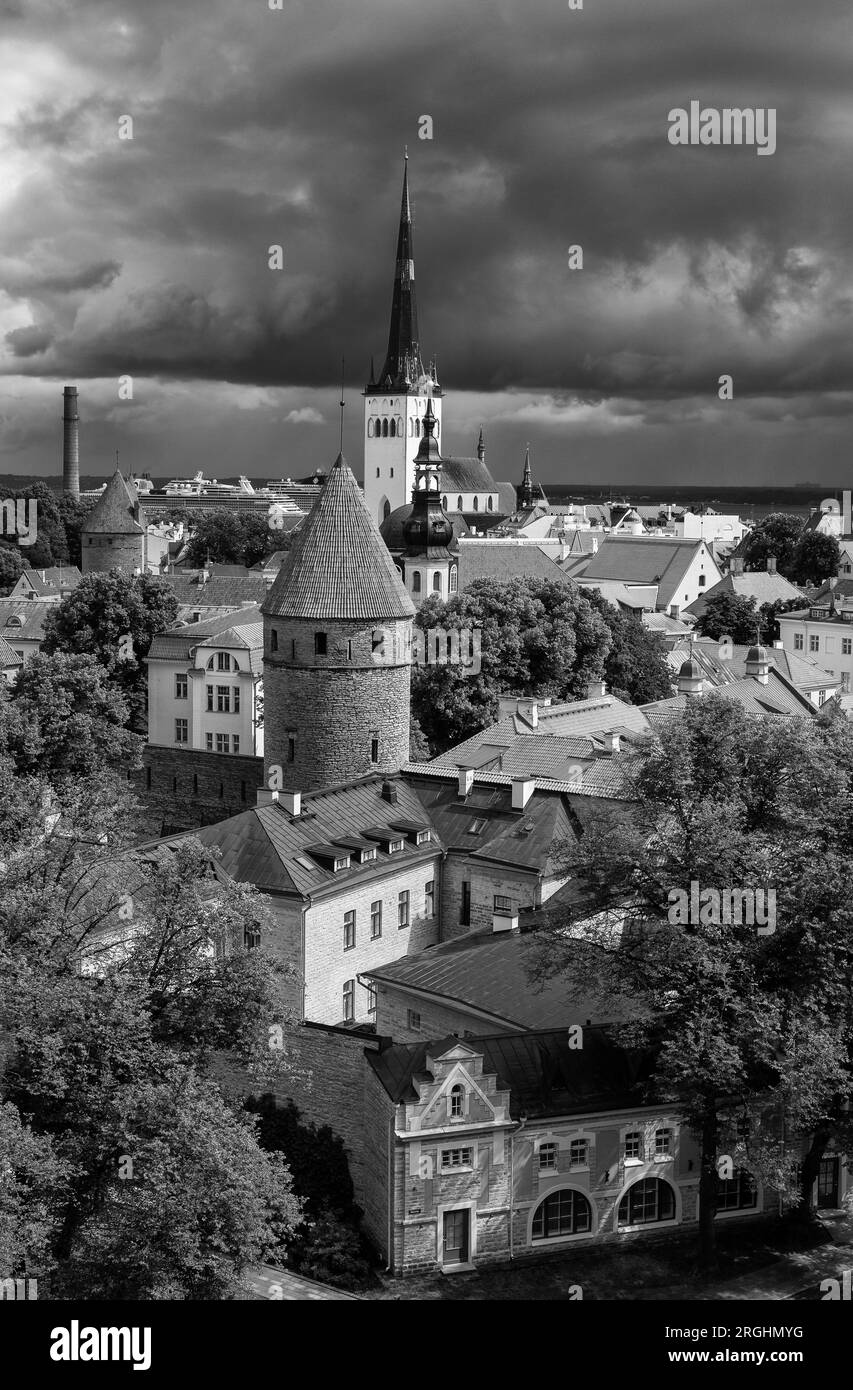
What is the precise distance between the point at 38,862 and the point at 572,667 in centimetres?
4077

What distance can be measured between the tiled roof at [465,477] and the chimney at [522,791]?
13610cm

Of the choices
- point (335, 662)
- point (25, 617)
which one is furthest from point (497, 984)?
point (25, 617)

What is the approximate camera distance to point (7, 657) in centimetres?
7362

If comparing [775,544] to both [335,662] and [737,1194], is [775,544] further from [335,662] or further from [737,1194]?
[737,1194]

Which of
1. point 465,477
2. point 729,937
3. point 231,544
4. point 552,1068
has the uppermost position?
point 465,477

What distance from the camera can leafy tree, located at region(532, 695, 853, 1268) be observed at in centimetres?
2950

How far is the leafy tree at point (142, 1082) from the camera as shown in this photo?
2520 centimetres

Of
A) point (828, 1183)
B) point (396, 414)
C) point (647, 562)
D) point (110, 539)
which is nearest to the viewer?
point (828, 1183)

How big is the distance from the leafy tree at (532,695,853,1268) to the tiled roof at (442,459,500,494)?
14748cm

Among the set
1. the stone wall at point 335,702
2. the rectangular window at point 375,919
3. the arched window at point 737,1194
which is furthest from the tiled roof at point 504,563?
the arched window at point 737,1194

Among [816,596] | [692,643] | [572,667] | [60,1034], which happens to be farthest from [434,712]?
[816,596]

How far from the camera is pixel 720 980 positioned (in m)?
30.2

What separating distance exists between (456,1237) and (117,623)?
40316 millimetres

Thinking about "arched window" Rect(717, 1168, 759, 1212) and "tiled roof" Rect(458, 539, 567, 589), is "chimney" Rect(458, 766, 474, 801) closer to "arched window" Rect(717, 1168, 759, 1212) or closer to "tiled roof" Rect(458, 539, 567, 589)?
"arched window" Rect(717, 1168, 759, 1212)
